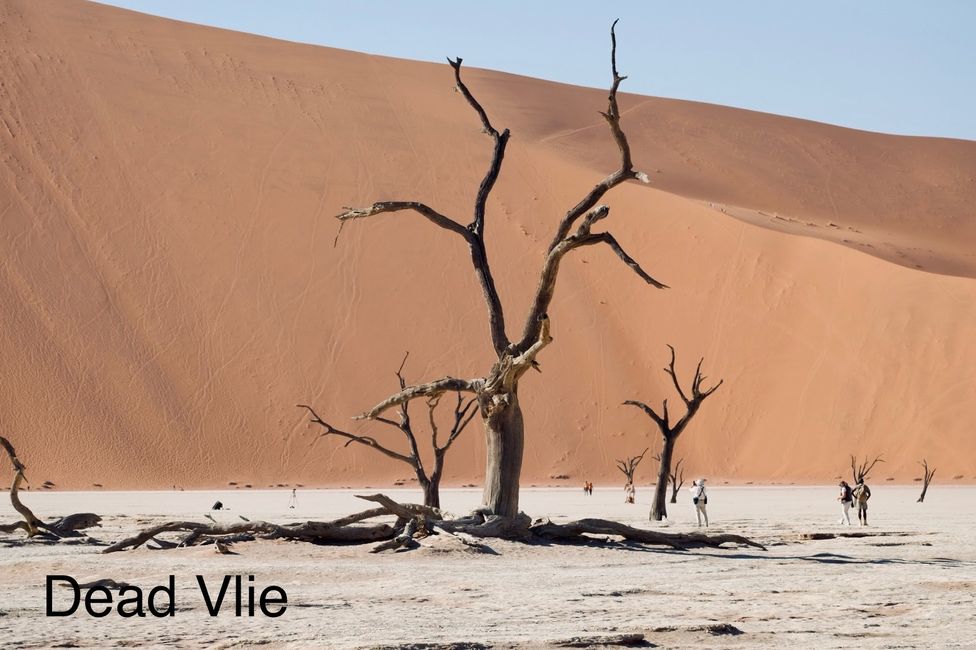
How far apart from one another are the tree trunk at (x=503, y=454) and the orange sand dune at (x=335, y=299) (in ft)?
87.6

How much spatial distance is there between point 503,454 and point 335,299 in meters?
33.4

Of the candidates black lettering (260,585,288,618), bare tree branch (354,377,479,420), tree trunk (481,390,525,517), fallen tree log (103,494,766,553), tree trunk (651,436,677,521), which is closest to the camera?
black lettering (260,585,288,618)

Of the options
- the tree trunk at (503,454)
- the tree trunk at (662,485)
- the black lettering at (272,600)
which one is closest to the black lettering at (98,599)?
the black lettering at (272,600)

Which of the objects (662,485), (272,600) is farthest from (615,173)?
(662,485)

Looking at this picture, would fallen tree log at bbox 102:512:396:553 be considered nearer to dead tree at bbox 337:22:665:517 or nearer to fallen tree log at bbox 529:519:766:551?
dead tree at bbox 337:22:665:517

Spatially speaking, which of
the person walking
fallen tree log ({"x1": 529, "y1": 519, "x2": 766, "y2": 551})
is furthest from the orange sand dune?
fallen tree log ({"x1": 529, "y1": 519, "x2": 766, "y2": 551})

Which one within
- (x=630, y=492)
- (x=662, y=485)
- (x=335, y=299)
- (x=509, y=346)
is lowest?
(x=630, y=492)

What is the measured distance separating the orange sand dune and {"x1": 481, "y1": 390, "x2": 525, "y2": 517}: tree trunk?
26.7 meters

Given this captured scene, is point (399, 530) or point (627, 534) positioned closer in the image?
point (399, 530)

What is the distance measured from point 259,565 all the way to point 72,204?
37959 millimetres

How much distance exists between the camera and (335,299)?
47.4 m

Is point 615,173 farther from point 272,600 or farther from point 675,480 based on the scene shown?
point 675,480

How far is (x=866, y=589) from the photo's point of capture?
431 inches

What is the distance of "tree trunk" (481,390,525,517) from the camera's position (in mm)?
14445
